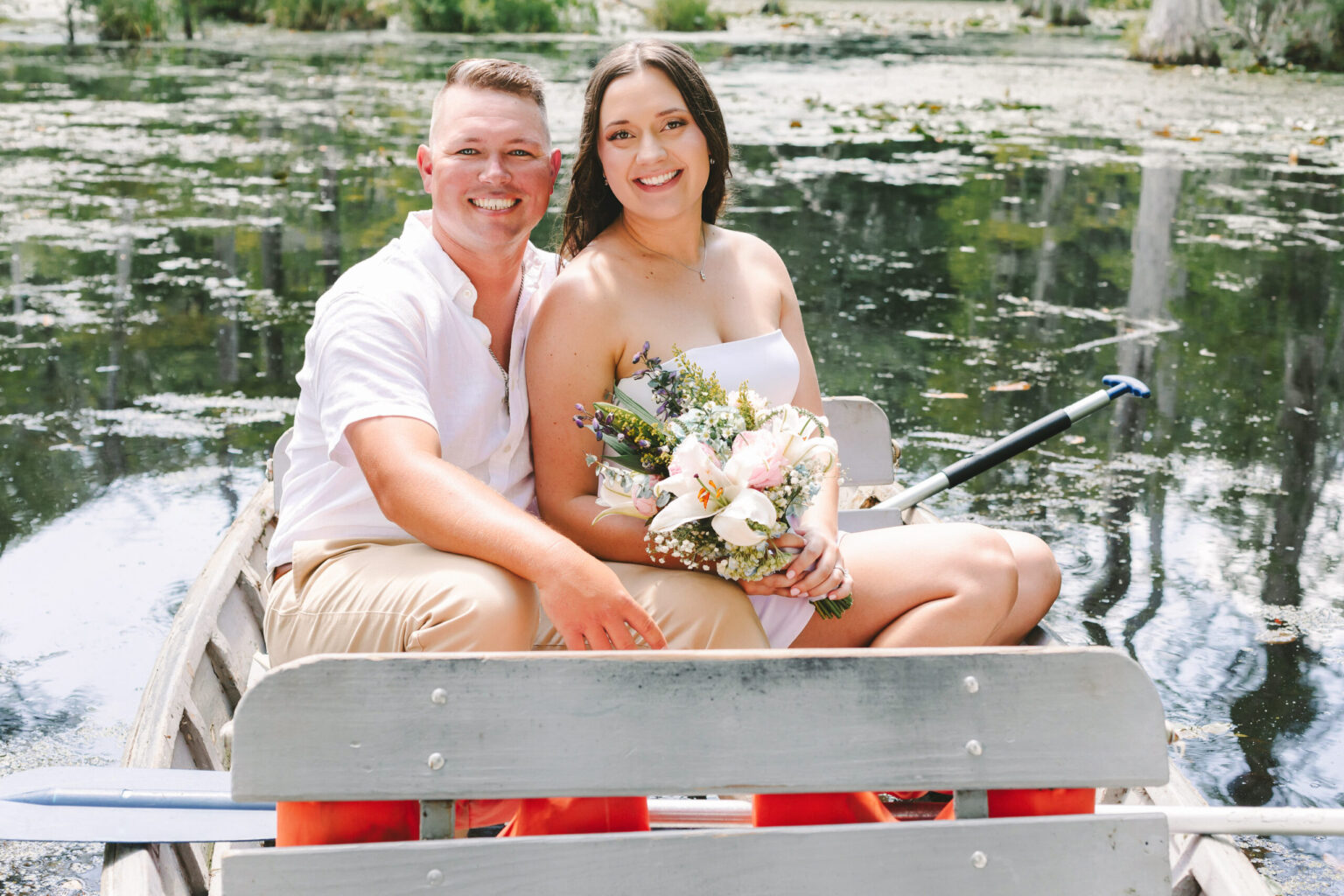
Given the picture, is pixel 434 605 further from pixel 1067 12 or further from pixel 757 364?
pixel 1067 12

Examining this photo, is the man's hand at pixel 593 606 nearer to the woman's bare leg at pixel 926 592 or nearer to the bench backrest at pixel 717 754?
the bench backrest at pixel 717 754

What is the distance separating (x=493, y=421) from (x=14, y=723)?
6.56 ft

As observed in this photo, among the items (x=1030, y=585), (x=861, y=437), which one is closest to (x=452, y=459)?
(x=1030, y=585)

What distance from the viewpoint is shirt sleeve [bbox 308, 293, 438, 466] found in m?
2.44

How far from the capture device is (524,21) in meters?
29.6

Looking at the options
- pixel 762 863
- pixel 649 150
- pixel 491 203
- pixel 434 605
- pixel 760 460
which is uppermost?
pixel 649 150

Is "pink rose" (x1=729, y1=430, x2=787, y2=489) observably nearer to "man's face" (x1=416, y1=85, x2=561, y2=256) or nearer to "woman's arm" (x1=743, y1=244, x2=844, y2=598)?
"woman's arm" (x1=743, y1=244, x2=844, y2=598)

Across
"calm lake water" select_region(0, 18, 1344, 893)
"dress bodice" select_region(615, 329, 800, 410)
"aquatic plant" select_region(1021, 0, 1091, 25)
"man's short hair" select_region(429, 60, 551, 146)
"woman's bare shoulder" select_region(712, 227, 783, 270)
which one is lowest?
"calm lake water" select_region(0, 18, 1344, 893)

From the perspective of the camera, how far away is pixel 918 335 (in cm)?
830

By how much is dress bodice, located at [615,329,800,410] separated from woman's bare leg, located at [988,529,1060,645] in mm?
584

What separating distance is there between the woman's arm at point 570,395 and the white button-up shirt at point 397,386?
0.09m

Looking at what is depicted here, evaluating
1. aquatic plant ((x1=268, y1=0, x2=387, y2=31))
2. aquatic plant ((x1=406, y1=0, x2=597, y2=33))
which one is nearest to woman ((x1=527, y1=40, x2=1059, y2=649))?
aquatic plant ((x1=406, y1=0, x2=597, y2=33))

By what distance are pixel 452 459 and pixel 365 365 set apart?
33 cm

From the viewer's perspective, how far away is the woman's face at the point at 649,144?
2.85 meters
